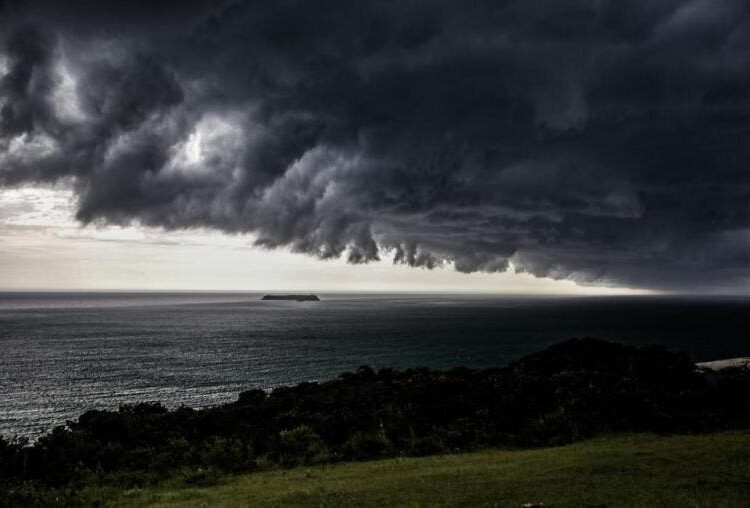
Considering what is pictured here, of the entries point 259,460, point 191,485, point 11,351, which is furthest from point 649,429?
point 11,351

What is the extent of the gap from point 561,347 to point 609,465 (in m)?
59.3

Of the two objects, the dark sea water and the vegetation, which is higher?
the vegetation

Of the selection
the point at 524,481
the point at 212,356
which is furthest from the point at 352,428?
the point at 212,356

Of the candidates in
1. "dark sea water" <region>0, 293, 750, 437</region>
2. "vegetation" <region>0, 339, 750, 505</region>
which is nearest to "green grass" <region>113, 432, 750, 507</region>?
"vegetation" <region>0, 339, 750, 505</region>

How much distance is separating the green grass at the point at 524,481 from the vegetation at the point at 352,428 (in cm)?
331

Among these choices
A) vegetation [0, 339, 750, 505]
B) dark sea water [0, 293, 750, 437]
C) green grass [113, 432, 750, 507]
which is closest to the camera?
green grass [113, 432, 750, 507]

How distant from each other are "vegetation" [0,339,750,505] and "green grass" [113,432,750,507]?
331 cm

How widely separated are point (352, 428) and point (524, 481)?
60.8 ft

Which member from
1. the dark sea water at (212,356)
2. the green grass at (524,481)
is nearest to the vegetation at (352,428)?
the green grass at (524,481)

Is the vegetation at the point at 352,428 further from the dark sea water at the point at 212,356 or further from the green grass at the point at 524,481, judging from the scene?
the dark sea water at the point at 212,356

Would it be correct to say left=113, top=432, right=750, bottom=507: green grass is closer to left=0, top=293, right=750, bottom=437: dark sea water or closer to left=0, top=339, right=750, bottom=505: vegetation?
left=0, top=339, right=750, bottom=505: vegetation

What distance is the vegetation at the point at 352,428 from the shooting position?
32844 millimetres

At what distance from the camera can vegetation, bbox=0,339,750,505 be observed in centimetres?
3284

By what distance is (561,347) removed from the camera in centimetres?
8094
